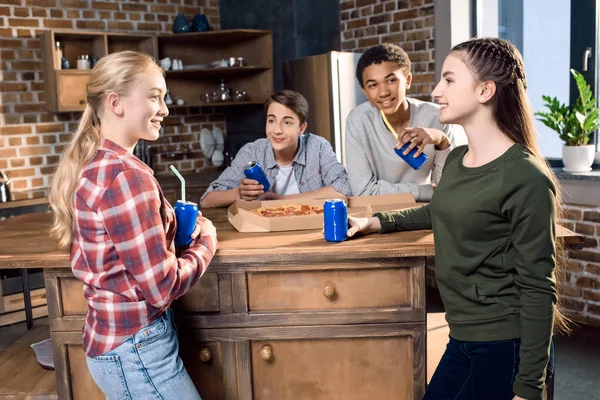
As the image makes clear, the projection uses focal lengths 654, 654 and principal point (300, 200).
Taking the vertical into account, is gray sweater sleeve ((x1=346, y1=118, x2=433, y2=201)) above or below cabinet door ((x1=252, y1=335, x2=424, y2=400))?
above

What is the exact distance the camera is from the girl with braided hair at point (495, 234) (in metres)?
1.51

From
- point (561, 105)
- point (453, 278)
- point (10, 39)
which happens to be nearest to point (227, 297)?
point (453, 278)

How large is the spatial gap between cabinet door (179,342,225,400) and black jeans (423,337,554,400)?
0.75 m

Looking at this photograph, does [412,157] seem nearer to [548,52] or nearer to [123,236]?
[123,236]

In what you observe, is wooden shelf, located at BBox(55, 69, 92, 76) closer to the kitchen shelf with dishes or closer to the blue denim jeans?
the kitchen shelf with dishes

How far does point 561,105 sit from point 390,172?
208cm

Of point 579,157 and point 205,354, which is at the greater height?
point 579,157

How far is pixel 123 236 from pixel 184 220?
0.31m

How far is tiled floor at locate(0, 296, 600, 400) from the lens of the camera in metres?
2.71

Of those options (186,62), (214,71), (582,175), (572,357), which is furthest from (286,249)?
(186,62)

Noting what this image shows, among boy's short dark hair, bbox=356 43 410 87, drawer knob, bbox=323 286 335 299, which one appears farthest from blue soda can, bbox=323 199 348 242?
boy's short dark hair, bbox=356 43 410 87

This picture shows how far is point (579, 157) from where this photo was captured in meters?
4.00

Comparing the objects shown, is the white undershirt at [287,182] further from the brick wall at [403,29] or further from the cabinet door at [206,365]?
the brick wall at [403,29]

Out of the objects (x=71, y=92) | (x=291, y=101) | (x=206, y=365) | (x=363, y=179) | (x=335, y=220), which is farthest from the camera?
(x=71, y=92)
